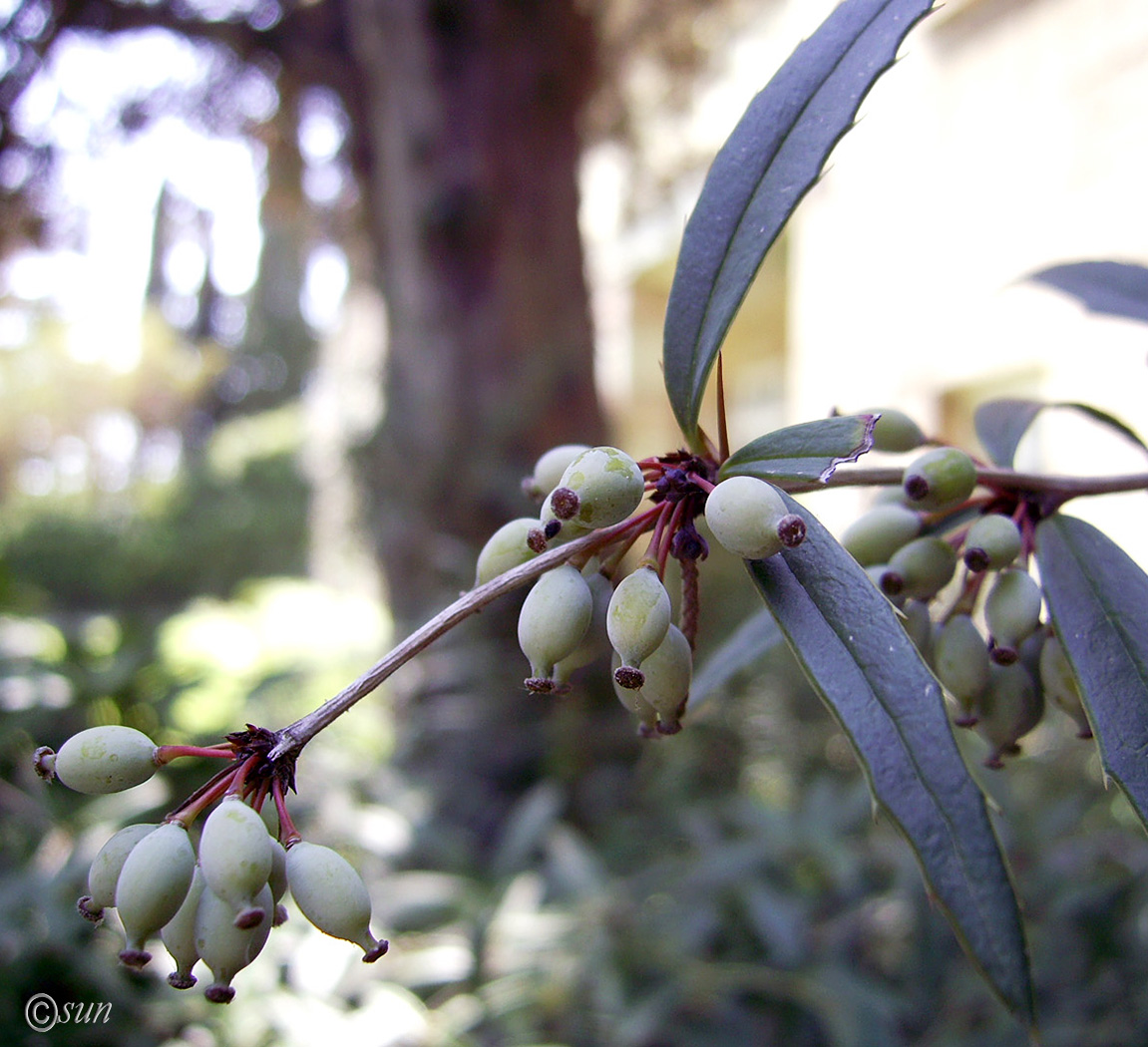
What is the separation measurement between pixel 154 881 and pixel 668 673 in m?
0.22

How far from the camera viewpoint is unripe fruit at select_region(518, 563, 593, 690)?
379 millimetres

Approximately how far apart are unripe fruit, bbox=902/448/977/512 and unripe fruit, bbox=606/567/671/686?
5.9 inches

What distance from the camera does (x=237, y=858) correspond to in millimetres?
327

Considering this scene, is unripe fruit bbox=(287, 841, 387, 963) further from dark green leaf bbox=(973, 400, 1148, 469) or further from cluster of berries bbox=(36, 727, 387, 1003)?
dark green leaf bbox=(973, 400, 1148, 469)

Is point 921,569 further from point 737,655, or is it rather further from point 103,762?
point 103,762

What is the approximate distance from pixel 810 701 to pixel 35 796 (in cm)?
210

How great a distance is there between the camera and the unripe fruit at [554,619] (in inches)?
14.9

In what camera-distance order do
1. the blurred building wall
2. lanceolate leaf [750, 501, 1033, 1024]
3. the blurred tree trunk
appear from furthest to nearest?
the blurred building wall, the blurred tree trunk, lanceolate leaf [750, 501, 1033, 1024]

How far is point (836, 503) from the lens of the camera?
169 inches

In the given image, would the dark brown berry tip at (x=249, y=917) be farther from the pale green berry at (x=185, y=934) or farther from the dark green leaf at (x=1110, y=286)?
the dark green leaf at (x=1110, y=286)

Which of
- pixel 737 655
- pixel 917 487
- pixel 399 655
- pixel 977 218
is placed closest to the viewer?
pixel 399 655

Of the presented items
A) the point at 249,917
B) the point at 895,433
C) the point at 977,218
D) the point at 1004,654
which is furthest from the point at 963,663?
the point at 977,218

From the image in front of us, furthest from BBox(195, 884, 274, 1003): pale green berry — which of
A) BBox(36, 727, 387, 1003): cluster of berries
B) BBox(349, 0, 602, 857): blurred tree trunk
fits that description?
BBox(349, 0, 602, 857): blurred tree trunk

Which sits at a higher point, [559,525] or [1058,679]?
[559,525]
